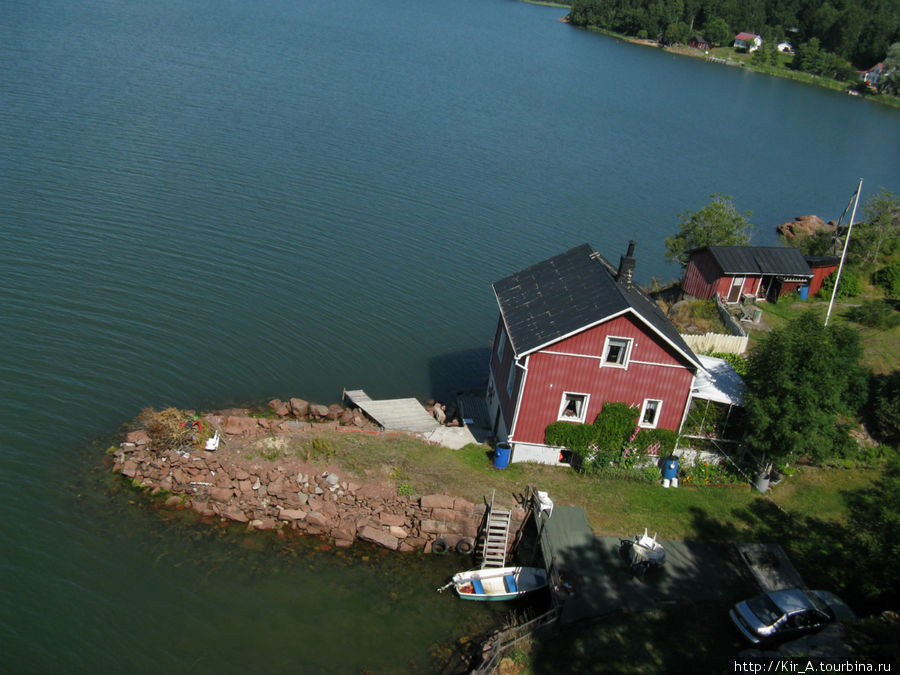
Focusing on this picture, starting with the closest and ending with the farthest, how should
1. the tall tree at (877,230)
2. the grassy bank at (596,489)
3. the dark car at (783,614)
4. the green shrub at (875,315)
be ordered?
the dark car at (783,614) < the grassy bank at (596,489) < the green shrub at (875,315) < the tall tree at (877,230)

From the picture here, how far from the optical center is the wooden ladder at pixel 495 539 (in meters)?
27.8

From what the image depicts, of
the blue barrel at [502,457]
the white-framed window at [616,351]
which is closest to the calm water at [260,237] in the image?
the blue barrel at [502,457]

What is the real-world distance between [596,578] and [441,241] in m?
35.9

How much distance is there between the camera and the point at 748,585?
25.9 metres

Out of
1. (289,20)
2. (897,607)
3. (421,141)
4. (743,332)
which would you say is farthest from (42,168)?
(289,20)

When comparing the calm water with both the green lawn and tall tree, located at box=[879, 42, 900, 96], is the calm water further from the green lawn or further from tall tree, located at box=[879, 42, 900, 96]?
tall tree, located at box=[879, 42, 900, 96]

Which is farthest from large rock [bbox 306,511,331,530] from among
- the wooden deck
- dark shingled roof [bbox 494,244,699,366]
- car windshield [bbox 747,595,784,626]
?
car windshield [bbox 747,595,784,626]

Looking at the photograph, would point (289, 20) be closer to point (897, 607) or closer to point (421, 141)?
point (421, 141)

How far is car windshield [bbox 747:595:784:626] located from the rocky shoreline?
872 centimetres

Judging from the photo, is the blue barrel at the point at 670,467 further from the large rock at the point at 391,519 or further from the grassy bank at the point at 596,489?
the large rock at the point at 391,519

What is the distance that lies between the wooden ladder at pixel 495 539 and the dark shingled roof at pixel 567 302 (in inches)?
253

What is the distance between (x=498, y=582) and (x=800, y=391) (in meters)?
14.0

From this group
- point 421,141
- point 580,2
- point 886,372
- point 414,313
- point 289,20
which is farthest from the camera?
point 580,2

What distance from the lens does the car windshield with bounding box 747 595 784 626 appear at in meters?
23.0
